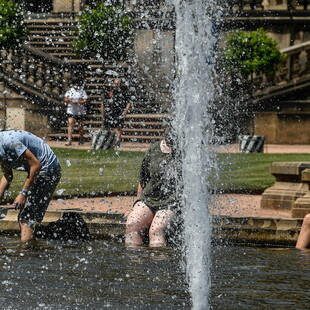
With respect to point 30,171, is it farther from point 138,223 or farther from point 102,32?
point 102,32

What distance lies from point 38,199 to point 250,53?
17.7 metres

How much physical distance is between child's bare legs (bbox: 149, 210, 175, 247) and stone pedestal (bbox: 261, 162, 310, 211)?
308 centimetres

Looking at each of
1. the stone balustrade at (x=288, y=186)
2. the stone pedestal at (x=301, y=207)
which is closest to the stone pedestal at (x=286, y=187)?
the stone balustrade at (x=288, y=186)

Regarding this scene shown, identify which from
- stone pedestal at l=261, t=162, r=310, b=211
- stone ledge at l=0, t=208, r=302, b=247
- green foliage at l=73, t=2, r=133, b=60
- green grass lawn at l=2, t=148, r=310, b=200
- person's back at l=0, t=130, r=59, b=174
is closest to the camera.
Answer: person's back at l=0, t=130, r=59, b=174

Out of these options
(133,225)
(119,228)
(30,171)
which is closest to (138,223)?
(133,225)

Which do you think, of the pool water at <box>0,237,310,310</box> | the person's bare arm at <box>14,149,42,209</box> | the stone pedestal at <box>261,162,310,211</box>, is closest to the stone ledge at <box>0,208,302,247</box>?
the pool water at <box>0,237,310,310</box>

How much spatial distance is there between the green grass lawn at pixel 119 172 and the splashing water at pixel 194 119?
4661mm

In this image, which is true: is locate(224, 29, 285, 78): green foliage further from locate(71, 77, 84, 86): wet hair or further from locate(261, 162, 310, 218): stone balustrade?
locate(261, 162, 310, 218): stone balustrade

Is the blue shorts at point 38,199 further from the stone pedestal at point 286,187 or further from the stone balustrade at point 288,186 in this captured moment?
the stone pedestal at point 286,187

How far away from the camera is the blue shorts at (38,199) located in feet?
37.1

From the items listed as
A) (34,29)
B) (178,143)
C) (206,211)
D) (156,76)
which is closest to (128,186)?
(178,143)

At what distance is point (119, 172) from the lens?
1861cm

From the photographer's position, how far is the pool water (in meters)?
8.41

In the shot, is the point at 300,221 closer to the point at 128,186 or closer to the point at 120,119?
A: the point at 128,186
